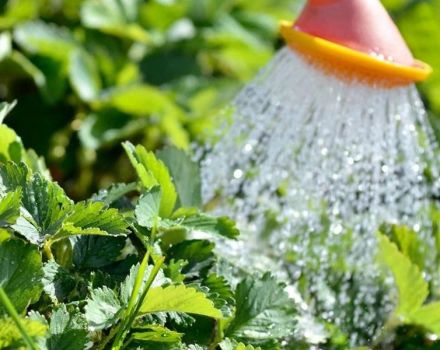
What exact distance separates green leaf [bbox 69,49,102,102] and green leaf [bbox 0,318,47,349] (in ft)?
3.32

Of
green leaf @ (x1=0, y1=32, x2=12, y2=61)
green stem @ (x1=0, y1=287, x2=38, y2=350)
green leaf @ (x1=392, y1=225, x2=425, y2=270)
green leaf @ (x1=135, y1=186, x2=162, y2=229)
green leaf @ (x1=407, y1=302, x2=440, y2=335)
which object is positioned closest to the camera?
green stem @ (x1=0, y1=287, x2=38, y2=350)

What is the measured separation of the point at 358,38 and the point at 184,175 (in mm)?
220

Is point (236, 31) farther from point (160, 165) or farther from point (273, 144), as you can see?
point (160, 165)

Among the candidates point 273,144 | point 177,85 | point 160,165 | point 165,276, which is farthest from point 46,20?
point 165,276

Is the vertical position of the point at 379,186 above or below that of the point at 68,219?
below

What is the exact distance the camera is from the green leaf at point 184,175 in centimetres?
81

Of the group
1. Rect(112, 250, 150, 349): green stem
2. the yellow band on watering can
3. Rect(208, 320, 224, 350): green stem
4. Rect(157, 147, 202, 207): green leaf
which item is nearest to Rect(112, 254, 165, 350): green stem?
Rect(112, 250, 150, 349): green stem

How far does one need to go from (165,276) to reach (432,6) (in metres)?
1.45

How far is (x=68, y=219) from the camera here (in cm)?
60

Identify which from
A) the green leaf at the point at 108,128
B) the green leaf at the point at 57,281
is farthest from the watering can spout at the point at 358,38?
the green leaf at the point at 108,128

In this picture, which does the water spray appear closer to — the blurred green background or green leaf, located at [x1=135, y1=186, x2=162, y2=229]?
green leaf, located at [x1=135, y1=186, x2=162, y2=229]

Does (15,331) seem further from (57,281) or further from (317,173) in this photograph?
(317,173)

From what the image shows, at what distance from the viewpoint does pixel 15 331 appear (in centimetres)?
54

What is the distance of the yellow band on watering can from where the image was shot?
83 cm
